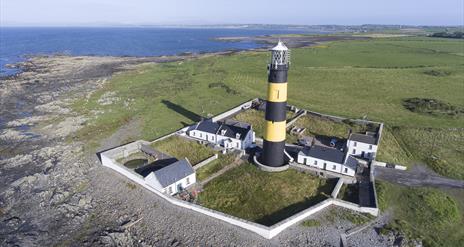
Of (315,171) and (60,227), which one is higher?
(315,171)

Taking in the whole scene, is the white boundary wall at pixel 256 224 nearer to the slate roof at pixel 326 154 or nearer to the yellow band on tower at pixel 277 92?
the slate roof at pixel 326 154

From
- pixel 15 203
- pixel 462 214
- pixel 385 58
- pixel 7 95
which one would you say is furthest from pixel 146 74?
pixel 385 58

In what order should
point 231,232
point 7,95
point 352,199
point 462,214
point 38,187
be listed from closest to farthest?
point 231,232 < point 462,214 < point 352,199 < point 38,187 < point 7,95

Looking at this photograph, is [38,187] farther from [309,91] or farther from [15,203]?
[309,91]

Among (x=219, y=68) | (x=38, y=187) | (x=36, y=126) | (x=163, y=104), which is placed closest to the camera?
(x=38, y=187)

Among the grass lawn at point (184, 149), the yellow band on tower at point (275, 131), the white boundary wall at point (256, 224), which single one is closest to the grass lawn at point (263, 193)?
the white boundary wall at point (256, 224)

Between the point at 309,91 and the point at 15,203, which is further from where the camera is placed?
the point at 309,91

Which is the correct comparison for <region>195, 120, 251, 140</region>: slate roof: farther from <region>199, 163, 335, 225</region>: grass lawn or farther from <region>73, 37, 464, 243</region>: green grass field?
<region>73, 37, 464, 243</region>: green grass field
